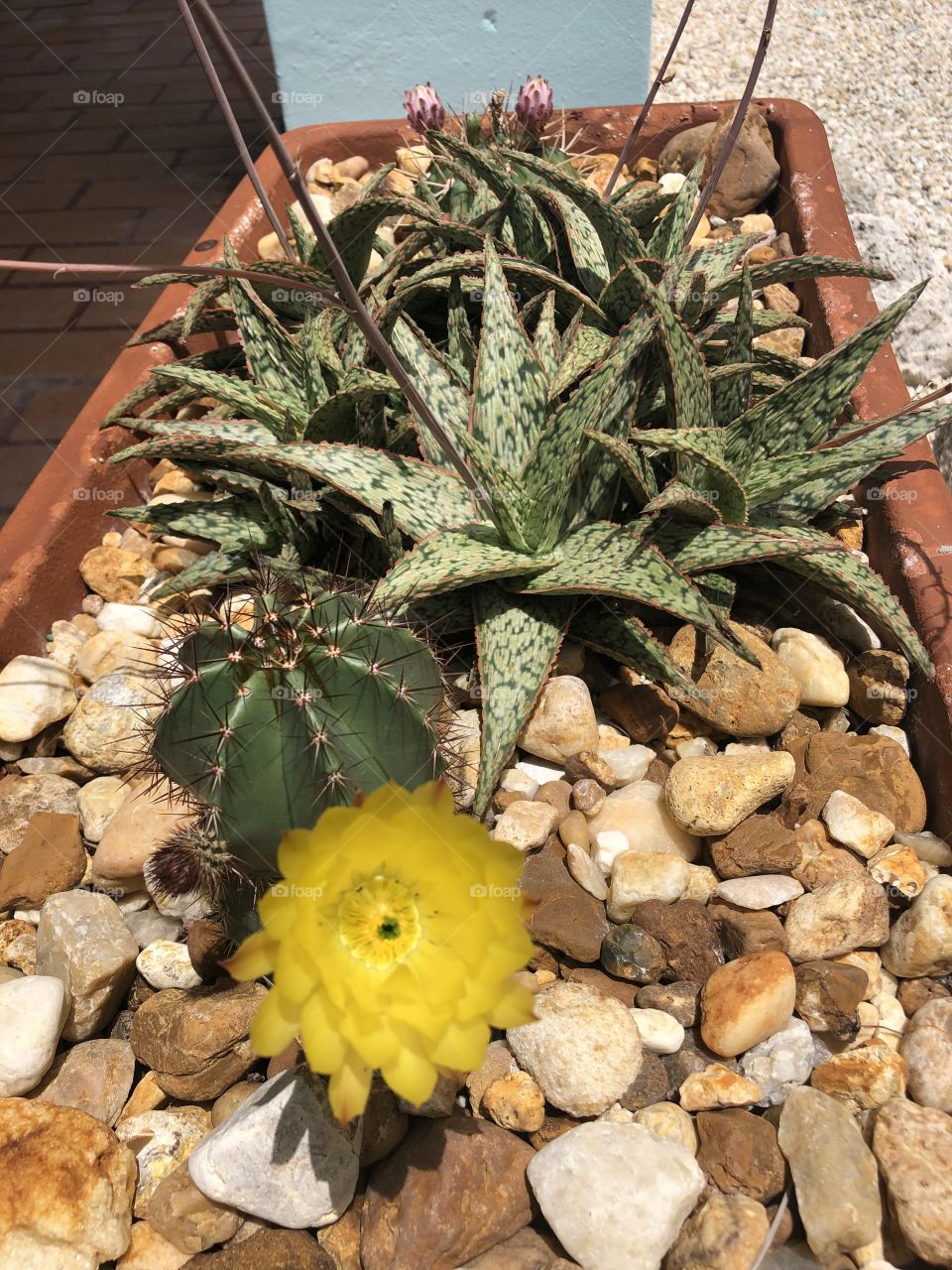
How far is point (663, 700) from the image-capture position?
2.11 meters

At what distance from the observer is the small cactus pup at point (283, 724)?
142 cm

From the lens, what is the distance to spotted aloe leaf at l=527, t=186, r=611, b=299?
2469mm

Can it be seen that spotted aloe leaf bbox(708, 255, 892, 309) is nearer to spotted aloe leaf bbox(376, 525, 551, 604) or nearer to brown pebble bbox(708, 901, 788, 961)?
spotted aloe leaf bbox(376, 525, 551, 604)

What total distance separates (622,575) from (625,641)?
0.17 m

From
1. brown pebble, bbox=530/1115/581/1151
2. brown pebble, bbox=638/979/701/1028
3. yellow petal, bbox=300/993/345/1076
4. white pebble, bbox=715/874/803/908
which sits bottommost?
brown pebble, bbox=530/1115/581/1151

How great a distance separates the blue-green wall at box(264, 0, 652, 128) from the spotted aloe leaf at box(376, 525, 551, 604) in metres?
2.57

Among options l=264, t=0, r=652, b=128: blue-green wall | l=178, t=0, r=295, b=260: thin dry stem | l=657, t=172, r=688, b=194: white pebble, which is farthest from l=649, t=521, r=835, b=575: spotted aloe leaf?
l=264, t=0, r=652, b=128: blue-green wall

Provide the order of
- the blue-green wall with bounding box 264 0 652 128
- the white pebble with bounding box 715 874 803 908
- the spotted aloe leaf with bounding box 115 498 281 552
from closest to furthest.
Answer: the white pebble with bounding box 715 874 803 908 < the spotted aloe leaf with bounding box 115 498 281 552 < the blue-green wall with bounding box 264 0 652 128

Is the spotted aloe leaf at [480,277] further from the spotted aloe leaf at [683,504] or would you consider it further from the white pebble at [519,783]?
the white pebble at [519,783]

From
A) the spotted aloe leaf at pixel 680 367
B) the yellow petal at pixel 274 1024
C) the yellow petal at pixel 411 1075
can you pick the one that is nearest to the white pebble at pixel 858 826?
the spotted aloe leaf at pixel 680 367

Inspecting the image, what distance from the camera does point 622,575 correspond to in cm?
192

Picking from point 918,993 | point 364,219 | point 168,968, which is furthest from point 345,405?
point 918,993

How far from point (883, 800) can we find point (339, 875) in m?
1.25

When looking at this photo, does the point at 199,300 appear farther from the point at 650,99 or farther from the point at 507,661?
the point at 507,661
